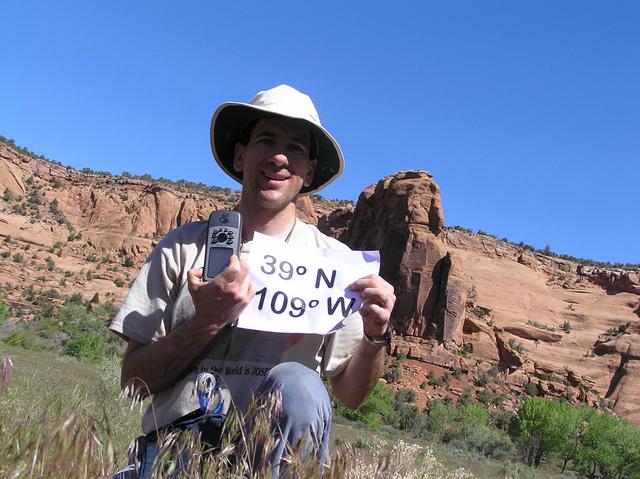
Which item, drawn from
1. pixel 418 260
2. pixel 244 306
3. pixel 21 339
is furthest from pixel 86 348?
pixel 418 260

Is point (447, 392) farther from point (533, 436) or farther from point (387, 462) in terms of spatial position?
point (387, 462)

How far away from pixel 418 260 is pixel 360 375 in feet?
172

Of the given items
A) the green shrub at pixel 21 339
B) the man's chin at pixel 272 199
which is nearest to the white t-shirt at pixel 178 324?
the man's chin at pixel 272 199

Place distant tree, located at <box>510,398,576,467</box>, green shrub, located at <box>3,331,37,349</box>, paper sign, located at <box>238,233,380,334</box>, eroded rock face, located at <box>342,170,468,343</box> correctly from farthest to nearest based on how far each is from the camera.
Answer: eroded rock face, located at <box>342,170,468,343</box> → distant tree, located at <box>510,398,576,467</box> → paper sign, located at <box>238,233,380,334</box> → green shrub, located at <box>3,331,37,349</box>

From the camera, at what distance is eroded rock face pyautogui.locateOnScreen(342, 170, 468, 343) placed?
52688 mm

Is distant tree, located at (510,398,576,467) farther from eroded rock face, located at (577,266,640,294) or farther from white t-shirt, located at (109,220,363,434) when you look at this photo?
eroded rock face, located at (577,266,640,294)

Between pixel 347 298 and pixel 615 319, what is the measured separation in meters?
80.8

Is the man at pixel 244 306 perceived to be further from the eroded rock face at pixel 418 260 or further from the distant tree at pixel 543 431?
the eroded rock face at pixel 418 260

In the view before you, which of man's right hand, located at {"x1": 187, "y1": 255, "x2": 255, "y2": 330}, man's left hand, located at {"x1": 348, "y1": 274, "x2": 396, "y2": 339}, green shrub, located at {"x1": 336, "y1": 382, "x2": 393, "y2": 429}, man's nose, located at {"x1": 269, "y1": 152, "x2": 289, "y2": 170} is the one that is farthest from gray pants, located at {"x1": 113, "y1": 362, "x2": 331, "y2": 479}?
green shrub, located at {"x1": 336, "y1": 382, "x2": 393, "y2": 429}

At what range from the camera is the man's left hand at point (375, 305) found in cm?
230

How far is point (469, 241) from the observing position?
83.9 meters

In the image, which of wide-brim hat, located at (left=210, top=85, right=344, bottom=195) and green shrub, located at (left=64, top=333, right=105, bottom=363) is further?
green shrub, located at (left=64, top=333, right=105, bottom=363)

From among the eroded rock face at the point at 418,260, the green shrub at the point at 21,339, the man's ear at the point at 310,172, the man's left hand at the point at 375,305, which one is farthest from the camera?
the eroded rock face at the point at 418,260

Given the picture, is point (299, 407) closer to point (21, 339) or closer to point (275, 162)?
point (21, 339)
